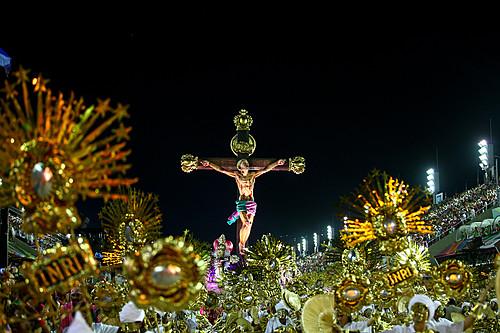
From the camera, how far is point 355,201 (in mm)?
6969

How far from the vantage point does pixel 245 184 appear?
776 inches

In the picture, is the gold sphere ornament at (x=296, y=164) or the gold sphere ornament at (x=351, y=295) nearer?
the gold sphere ornament at (x=351, y=295)

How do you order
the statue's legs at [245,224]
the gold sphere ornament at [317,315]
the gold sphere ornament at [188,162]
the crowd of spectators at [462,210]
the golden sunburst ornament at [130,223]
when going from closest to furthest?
1. the gold sphere ornament at [317,315]
2. the golden sunburst ornament at [130,223]
3. the statue's legs at [245,224]
4. the gold sphere ornament at [188,162]
5. the crowd of spectators at [462,210]

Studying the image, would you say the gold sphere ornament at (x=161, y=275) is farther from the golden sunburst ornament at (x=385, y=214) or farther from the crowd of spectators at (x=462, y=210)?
the crowd of spectators at (x=462, y=210)

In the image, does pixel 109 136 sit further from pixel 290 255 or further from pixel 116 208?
pixel 290 255

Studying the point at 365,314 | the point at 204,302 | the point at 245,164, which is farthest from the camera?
the point at 245,164

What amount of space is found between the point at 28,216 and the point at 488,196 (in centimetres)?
2217

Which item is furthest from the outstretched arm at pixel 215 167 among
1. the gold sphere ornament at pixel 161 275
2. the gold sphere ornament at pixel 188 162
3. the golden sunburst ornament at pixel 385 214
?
the gold sphere ornament at pixel 161 275

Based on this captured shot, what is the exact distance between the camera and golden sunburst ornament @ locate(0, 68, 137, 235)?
11.2ft

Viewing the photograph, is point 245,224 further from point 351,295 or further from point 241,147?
point 351,295

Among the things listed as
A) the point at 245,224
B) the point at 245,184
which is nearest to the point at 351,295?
the point at 245,224

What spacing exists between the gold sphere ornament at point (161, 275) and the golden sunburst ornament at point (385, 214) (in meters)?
3.26

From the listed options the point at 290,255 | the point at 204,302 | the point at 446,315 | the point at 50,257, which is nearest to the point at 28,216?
the point at 50,257

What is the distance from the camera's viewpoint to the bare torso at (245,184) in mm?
19656
